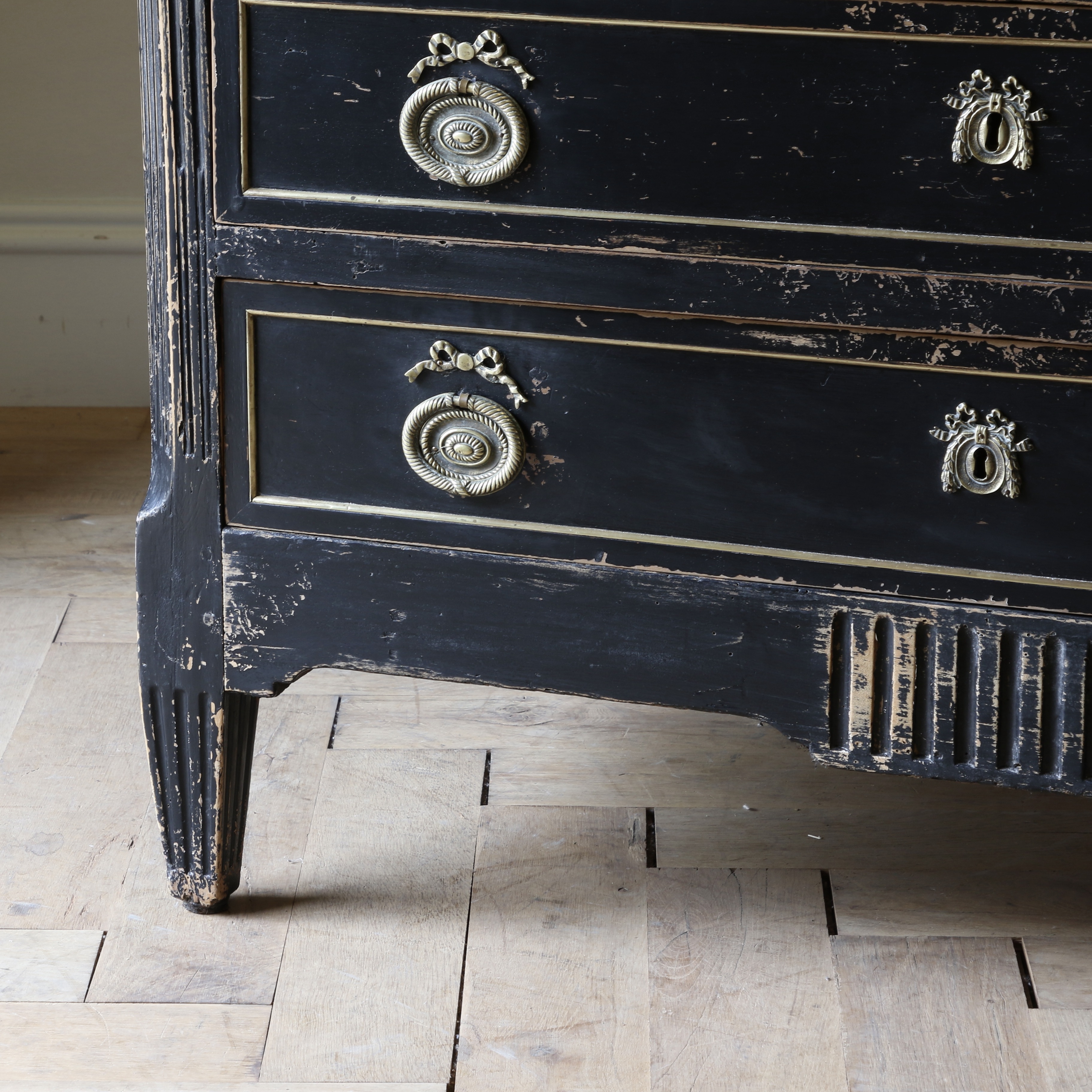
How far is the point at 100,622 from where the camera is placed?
144 cm

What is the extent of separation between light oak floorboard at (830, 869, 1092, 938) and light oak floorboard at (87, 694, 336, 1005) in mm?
435

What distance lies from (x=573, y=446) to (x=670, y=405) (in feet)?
0.22

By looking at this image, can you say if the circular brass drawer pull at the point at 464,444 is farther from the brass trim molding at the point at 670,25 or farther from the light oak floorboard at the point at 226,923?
the light oak floorboard at the point at 226,923

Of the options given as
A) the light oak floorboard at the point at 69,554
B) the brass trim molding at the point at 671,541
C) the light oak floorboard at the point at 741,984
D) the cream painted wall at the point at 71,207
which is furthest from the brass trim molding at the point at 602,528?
the cream painted wall at the point at 71,207

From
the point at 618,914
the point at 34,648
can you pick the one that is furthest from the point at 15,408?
the point at 618,914

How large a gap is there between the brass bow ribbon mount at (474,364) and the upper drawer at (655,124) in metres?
0.07

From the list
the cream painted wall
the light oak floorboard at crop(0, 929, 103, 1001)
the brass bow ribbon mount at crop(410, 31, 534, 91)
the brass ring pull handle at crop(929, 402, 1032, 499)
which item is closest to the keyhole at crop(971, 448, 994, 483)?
the brass ring pull handle at crop(929, 402, 1032, 499)

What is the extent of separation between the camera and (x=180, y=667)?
92 centimetres

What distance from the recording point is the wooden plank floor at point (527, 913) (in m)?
0.88

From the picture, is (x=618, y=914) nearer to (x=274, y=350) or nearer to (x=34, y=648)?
(x=274, y=350)

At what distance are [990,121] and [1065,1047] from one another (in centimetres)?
61

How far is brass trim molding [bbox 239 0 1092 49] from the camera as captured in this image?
70 cm

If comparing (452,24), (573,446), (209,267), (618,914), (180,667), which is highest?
(452,24)

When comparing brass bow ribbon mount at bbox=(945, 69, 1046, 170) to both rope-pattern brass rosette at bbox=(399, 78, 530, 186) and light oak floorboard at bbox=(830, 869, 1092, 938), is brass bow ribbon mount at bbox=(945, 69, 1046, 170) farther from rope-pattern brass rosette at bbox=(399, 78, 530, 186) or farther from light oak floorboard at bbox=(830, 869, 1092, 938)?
light oak floorboard at bbox=(830, 869, 1092, 938)
